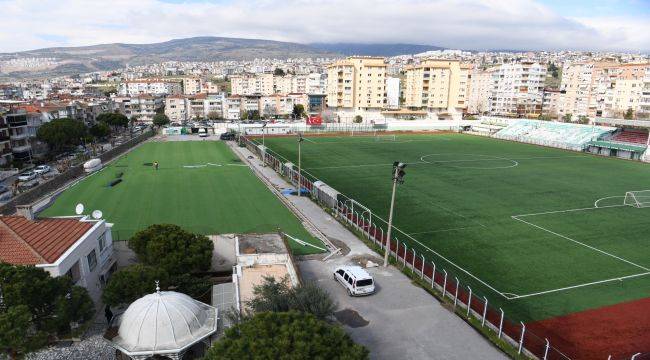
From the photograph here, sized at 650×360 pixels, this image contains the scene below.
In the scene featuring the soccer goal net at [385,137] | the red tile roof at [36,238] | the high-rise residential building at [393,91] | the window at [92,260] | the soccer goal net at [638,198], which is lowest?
the soccer goal net at [638,198]

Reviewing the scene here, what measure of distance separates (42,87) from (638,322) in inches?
8752

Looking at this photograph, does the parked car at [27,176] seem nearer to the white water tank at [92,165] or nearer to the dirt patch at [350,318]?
the white water tank at [92,165]

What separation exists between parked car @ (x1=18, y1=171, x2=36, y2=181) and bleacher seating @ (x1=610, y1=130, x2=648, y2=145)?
7924 cm

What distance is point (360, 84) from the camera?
113m

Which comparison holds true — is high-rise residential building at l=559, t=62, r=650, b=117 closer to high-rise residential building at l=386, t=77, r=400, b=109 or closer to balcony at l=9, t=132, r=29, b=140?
high-rise residential building at l=386, t=77, r=400, b=109

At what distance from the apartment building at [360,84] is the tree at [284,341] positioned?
337ft

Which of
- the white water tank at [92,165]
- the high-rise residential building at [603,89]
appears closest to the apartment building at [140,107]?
the white water tank at [92,165]

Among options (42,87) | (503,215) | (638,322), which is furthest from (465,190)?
(42,87)

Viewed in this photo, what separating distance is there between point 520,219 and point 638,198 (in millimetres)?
14535

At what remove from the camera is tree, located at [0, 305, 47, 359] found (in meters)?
11.2

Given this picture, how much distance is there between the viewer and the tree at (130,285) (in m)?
15.6

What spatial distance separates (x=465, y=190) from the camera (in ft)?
131

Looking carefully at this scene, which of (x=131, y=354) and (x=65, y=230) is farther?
(x=65, y=230)

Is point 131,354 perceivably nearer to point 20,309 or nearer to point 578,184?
point 20,309
